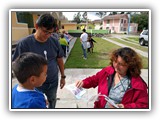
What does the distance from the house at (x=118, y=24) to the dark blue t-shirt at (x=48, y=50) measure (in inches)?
12.7

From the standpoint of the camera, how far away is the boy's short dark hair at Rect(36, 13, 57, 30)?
102 cm

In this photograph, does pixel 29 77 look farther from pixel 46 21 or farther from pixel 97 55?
pixel 97 55

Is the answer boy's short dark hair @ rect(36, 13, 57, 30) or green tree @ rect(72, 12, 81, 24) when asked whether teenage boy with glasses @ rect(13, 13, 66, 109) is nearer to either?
boy's short dark hair @ rect(36, 13, 57, 30)

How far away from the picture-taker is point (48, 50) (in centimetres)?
111

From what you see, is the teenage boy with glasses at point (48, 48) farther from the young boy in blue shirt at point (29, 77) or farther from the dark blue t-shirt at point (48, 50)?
the young boy in blue shirt at point (29, 77)

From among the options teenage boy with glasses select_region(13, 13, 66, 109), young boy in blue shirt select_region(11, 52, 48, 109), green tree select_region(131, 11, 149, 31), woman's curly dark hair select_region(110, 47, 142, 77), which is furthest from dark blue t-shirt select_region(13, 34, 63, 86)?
green tree select_region(131, 11, 149, 31)

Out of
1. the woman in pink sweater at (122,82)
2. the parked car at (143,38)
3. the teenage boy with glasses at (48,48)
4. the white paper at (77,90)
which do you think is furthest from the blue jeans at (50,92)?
the parked car at (143,38)

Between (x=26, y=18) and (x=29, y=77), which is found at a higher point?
(x=26, y=18)

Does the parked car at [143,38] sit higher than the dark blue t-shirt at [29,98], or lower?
higher

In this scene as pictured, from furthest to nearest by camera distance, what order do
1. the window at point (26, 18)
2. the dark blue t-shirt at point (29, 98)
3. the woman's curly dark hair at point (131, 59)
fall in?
the window at point (26, 18)
the woman's curly dark hair at point (131, 59)
the dark blue t-shirt at point (29, 98)

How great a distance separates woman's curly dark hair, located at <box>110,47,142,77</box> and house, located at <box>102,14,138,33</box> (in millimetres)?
221

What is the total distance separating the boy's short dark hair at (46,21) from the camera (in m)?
1.02

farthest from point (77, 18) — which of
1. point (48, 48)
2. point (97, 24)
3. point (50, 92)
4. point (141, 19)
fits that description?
point (50, 92)

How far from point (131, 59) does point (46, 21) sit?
0.48m
